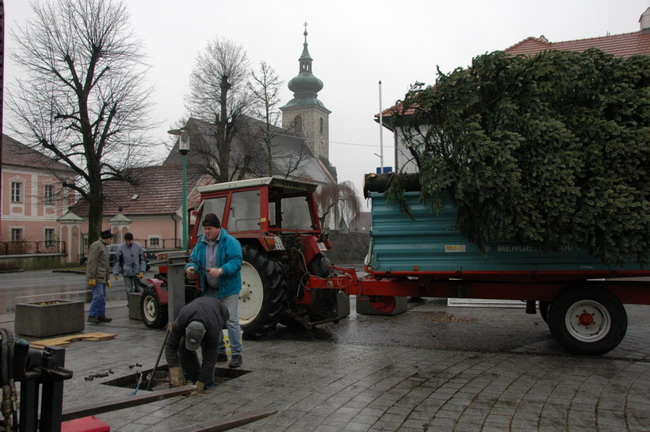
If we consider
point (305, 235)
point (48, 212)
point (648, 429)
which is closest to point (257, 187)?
point (305, 235)

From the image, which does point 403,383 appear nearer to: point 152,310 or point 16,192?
point 152,310

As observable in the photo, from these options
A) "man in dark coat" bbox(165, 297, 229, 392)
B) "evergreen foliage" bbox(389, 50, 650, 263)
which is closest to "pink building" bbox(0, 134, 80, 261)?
"man in dark coat" bbox(165, 297, 229, 392)

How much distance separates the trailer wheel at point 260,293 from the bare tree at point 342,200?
3729 centimetres

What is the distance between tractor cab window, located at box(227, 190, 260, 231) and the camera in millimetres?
8258

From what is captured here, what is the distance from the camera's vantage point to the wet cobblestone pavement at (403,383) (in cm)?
427

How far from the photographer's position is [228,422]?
4113 mm

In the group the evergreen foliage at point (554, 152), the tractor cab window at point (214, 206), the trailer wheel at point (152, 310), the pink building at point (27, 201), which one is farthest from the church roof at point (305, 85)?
the evergreen foliage at point (554, 152)

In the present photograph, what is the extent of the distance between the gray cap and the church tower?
78.0m

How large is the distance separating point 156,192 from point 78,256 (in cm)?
694

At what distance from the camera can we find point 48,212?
144 feet

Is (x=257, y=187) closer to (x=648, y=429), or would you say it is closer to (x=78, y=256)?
(x=648, y=429)

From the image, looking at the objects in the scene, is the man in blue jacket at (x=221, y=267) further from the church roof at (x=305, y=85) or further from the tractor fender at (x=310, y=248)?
the church roof at (x=305, y=85)

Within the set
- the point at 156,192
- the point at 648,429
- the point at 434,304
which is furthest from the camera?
the point at 156,192

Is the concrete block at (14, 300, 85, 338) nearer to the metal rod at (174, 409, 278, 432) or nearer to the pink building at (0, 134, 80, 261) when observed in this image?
the metal rod at (174, 409, 278, 432)
